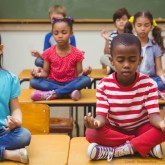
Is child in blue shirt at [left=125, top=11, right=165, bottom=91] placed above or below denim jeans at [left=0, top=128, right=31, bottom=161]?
above

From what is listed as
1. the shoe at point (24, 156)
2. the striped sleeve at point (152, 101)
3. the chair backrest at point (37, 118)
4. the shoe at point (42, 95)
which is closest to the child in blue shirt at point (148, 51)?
the shoe at point (42, 95)

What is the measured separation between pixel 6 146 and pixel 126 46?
2.61 ft

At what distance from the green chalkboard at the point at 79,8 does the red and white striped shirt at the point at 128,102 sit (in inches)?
135

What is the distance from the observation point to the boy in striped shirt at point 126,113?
2.01 meters

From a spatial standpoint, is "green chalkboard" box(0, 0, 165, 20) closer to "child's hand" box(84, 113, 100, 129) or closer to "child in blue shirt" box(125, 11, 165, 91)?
"child in blue shirt" box(125, 11, 165, 91)

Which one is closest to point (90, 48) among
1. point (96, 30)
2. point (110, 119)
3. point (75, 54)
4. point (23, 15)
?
point (96, 30)

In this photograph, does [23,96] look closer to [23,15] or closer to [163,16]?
[23,15]

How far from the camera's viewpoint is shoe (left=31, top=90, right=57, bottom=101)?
335cm

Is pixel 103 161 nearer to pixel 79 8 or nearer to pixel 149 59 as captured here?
pixel 149 59

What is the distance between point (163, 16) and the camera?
17.9ft

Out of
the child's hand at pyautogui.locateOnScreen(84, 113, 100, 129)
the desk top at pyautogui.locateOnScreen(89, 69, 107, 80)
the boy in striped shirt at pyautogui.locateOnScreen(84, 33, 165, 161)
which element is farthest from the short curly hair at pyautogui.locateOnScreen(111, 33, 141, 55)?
the desk top at pyautogui.locateOnScreen(89, 69, 107, 80)

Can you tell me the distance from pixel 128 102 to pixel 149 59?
173 cm

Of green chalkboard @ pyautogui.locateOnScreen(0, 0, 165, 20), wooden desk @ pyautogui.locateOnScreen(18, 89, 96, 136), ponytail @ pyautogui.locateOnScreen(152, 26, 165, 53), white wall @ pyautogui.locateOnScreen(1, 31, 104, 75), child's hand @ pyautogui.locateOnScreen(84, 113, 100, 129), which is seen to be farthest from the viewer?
white wall @ pyautogui.locateOnScreen(1, 31, 104, 75)

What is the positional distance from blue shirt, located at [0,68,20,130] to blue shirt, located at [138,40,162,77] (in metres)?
1.73
